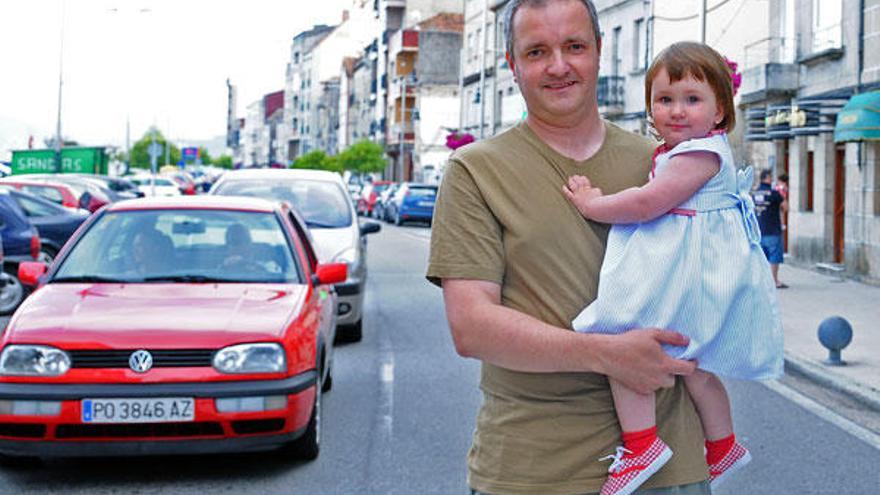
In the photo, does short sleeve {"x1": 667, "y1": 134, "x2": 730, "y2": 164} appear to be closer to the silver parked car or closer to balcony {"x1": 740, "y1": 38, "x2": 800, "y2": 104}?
the silver parked car

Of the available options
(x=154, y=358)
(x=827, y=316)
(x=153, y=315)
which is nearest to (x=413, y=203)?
(x=827, y=316)

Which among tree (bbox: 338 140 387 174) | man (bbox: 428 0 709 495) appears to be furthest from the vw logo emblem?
tree (bbox: 338 140 387 174)

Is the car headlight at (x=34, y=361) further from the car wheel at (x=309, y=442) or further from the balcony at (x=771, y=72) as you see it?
the balcony at (x=771, y=72)

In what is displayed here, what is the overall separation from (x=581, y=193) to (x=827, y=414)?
290 inches

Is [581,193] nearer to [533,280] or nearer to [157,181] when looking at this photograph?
[533,280]

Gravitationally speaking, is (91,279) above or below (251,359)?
above

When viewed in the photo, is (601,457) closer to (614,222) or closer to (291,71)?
(614,222)

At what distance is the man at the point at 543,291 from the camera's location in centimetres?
284

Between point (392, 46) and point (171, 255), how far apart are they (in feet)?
305

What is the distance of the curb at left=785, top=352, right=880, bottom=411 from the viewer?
10.2 m

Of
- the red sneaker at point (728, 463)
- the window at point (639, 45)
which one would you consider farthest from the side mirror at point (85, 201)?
the red sneaker at point (728, 463)

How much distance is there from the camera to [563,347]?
110 inches

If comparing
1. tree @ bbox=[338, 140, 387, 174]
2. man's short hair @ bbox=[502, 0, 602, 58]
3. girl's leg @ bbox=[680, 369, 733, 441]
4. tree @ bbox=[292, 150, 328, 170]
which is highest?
tree @ bbox=[292, 150, 328, 170]

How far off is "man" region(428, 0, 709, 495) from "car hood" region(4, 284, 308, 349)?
3970 mm
